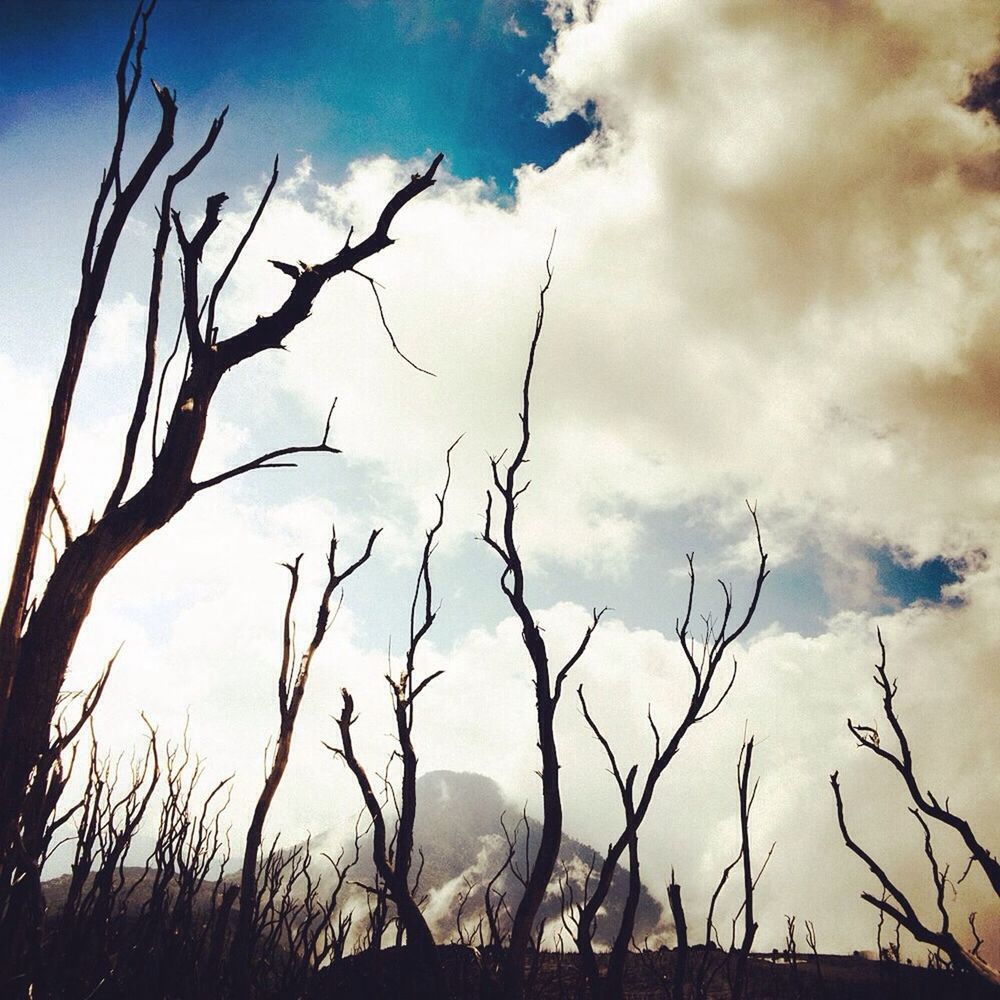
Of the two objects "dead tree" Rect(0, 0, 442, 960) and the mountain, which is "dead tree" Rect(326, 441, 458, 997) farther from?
the mountain

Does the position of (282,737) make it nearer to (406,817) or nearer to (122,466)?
(406,817)

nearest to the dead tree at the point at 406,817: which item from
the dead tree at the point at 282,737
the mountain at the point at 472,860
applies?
the dead tree at the point at 282,737

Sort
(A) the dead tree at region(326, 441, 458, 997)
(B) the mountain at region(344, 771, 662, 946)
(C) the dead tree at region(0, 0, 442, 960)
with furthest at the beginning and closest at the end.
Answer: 1. (B) the mountain at region(344, 771, 662, 946)
2. (A) the dead tree at region(326, 441, 458, 997)
3. (C) the dead tree at region(0, 0, 442, 960)

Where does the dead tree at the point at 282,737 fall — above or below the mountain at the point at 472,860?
above

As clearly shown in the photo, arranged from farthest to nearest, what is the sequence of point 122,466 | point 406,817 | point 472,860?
point 472,860 → point 406,817 → point 122,466

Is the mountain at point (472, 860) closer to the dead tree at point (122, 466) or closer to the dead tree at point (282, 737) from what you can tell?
the dead tree at point (282, 737)

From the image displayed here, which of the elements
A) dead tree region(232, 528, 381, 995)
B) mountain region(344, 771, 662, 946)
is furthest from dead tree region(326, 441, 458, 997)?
mountain region(344, 771, 662, 946)

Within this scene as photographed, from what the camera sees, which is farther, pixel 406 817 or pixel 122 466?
pixel 406 817

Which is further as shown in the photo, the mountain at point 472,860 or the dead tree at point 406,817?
the mountain at point 472,860

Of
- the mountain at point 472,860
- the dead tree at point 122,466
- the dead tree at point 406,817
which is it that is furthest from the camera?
the mountain at point 472,860

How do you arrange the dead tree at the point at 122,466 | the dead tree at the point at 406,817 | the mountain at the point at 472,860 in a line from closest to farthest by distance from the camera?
the dead tree at the point at 122,466 < the dead tree at the point at 406,817 < the mountain at the point at 472,860

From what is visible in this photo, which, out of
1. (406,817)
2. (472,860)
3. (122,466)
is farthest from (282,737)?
(472,860)

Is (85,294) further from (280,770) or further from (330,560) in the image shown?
(280,770)

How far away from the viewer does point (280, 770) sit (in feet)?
19.8
